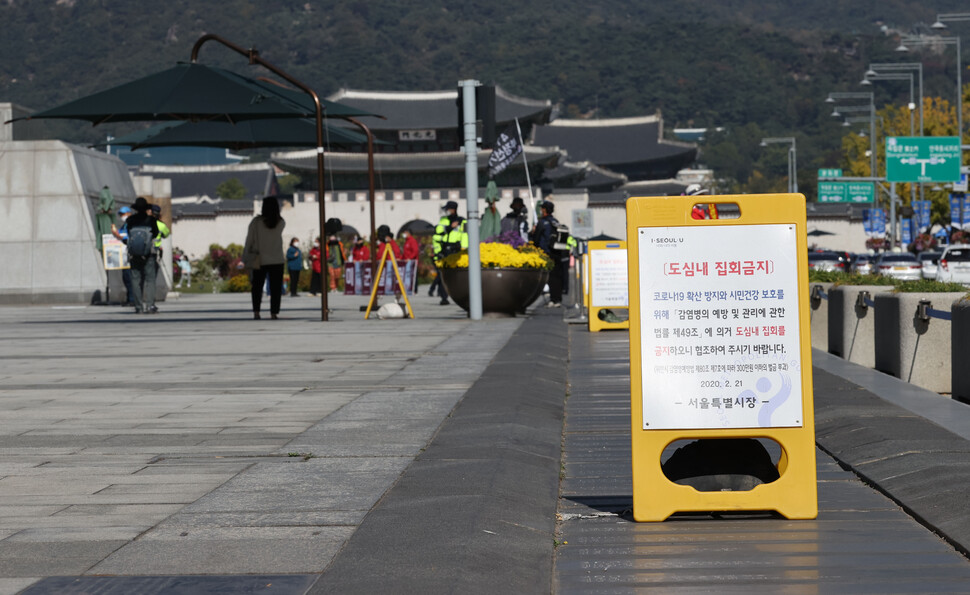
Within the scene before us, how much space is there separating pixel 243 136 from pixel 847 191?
55.8 metres

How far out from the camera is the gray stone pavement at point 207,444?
4.59m

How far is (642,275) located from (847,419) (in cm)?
264

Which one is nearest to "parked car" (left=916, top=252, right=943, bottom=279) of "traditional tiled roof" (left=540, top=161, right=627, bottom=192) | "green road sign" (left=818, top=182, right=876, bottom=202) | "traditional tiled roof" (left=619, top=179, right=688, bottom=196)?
"green road sign" (left=818, top=182, right=876, bottom=202)

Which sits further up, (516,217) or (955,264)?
(516,217)

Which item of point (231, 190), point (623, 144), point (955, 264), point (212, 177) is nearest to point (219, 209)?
point (623, 144)

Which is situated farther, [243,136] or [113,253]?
[113,253]

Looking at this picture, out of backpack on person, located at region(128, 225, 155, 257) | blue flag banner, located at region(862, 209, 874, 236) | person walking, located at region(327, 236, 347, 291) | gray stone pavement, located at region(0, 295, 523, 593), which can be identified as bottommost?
gray stone pavement, located at region(0, 295, 523, 593)

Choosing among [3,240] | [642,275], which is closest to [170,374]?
[642,275]

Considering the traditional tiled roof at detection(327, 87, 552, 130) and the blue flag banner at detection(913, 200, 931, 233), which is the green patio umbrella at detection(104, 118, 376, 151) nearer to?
the blue flag banner at detection(913, 200, 931, 233)

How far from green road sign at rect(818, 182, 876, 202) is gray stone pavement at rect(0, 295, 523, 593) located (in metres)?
59.9

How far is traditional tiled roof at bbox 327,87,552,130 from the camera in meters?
85.1

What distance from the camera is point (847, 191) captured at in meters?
72.2

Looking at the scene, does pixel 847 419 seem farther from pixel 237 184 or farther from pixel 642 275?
pixel 237 184

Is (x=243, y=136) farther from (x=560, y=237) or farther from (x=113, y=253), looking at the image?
(x=113, y=253)
